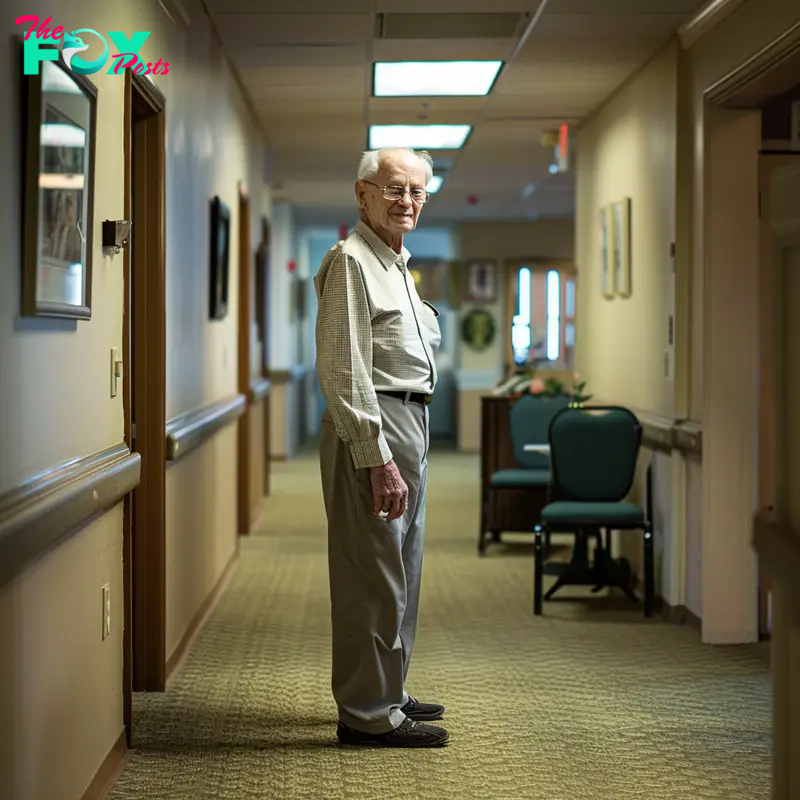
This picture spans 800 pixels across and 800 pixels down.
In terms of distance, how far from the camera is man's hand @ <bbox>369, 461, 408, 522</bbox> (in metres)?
3.61

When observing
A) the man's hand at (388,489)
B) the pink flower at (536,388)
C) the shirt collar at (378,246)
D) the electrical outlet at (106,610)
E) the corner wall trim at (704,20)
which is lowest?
the electrical outlet at (106,610)

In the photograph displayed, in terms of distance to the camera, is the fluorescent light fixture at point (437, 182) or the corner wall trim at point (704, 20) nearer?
the corner wall trim at point (704, 20)

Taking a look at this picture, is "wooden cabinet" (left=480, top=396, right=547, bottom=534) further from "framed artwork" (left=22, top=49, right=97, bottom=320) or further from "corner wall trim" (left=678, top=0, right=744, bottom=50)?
"framed artwork" (left=22, top=49, right=97, bottom=320)

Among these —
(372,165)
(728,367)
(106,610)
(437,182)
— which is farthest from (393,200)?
(437,182)

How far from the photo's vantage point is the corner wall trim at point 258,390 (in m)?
8.92

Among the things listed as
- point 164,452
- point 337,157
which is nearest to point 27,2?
point 164,452

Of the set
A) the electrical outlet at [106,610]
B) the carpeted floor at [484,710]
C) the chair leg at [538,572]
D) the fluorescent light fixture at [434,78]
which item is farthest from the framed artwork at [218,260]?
the electrical outlet at [106,610]

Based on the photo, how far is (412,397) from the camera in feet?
12.5

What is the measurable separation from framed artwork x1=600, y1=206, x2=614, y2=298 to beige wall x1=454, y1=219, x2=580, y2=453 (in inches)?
303

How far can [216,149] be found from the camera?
6.23 meters

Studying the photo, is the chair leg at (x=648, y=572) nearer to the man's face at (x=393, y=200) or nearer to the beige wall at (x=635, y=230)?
the beige wall at (x=635, y=230)

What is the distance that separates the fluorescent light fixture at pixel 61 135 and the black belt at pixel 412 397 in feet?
→ 3.82

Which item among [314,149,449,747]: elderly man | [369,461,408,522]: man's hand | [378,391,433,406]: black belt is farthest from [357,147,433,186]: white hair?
[369,461,408,522]: man's hand
